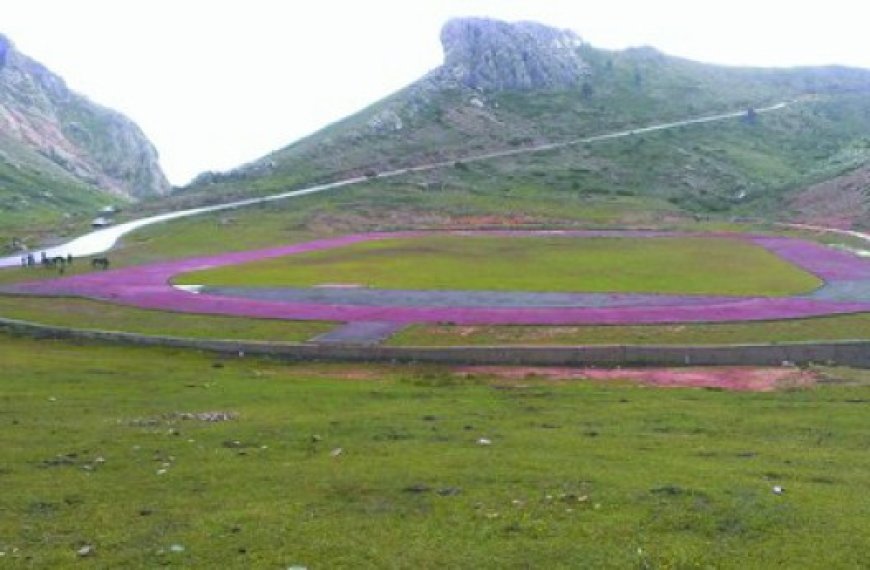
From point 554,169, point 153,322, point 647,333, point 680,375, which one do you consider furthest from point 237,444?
point 554,169

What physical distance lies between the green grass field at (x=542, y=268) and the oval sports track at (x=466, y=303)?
2.88 metres

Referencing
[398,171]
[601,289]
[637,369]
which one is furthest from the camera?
[398,171]

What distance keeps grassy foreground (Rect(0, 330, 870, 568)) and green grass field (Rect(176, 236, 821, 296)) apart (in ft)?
90.7

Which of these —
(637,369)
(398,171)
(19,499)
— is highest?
(398,171)

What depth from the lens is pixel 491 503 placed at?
1677 cm

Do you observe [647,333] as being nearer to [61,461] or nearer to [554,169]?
[61,461]

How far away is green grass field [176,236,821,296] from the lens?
58.5 m

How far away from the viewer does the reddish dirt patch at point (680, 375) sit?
32.1 meters

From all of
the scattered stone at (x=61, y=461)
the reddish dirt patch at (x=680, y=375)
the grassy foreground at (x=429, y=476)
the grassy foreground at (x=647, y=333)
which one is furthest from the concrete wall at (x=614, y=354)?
the scattered stone at (x=61, y=461)

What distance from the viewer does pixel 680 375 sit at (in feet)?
112

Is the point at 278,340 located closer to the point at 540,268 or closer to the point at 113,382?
the point at 113,382

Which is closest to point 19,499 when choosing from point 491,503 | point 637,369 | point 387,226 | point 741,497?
point 491,503

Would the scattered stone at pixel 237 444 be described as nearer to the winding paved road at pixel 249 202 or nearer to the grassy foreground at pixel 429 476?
the grassy foreground at pixel 429 476

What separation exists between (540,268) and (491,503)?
5331 centimetres
